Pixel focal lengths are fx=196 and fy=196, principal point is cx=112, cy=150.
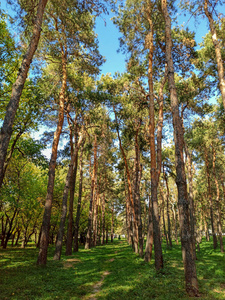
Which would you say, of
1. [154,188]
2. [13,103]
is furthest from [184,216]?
[13,103]

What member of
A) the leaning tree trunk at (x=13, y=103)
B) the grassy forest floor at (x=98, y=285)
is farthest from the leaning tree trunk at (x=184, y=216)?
the leaning tree trunk at (x=13, y=103)

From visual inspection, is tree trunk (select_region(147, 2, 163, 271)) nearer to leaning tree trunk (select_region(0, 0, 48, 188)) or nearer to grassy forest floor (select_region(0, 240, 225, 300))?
grassy forest floor (select_region(0, 240, 225, 300))

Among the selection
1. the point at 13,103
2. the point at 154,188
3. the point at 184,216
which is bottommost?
the point at 184,216

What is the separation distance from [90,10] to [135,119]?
10.3 metres

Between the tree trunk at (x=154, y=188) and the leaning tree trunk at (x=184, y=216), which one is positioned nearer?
the leaning tree trunk at (x=184, y=216)

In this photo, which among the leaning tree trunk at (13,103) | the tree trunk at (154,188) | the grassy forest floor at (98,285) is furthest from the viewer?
the tree trunk at (154,188)

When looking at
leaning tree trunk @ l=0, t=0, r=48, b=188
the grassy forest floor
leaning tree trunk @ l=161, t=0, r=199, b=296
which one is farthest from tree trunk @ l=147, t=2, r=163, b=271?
leaning tree trunk @ l=0, t=0, r=48, b=188

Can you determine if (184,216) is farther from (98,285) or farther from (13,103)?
(13,103)

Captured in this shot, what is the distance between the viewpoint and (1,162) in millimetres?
6234

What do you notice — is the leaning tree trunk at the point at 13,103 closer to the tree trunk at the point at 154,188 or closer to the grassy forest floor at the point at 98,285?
the grassy forest floor at the point at 98,285

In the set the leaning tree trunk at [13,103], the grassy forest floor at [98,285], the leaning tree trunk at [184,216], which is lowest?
the grassy forest floor at [98,285]

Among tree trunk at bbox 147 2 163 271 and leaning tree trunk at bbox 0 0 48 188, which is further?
tree trunk at bbox 147 2 163 271

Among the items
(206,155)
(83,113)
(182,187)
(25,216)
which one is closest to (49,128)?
(83,113)

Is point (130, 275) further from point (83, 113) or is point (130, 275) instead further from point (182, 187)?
point (83, 113)
